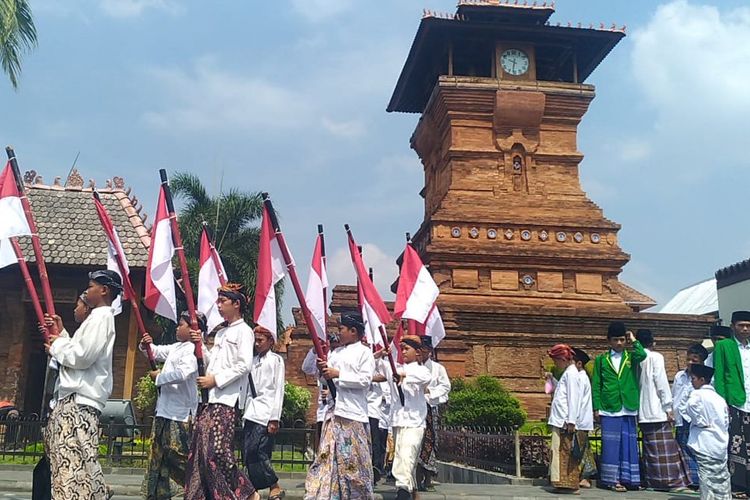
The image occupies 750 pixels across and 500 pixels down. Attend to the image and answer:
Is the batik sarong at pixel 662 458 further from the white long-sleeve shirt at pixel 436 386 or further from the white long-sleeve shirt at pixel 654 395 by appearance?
the white long-sleeve shirt at pixel 436 386

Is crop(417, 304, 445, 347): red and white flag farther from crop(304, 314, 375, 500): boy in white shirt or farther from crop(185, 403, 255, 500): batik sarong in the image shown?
crop(185, 403, 255, 500): batik sarong

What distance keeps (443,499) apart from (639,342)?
9.84 ft

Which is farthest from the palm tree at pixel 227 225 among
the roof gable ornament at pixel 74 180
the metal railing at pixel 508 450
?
the metal railing at pixel 508 450

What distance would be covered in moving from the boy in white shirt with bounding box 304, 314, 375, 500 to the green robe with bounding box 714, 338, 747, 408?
149 inches

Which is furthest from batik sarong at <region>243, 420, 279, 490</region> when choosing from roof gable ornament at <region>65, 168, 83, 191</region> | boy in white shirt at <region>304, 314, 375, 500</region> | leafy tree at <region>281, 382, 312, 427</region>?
roof gable ornament at <region>65, 168, 83, 191</region>

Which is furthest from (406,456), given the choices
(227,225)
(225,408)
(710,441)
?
(227,225)

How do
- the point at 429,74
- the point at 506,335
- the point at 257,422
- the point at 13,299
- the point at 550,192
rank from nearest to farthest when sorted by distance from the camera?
the point at 257,422, the point at 13,299, the point at 506,335, the point at 550,192, the point at 429,74

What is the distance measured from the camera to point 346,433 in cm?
591

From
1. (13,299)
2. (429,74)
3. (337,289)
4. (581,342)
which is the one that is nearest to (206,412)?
(13,299)

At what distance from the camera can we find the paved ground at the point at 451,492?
738 centimetres

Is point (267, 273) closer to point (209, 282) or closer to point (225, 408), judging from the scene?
point (209, 282)

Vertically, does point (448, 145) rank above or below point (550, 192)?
above

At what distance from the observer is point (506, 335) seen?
1752 centimetres

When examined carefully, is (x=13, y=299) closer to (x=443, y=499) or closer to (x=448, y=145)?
(x=443, y=499)
